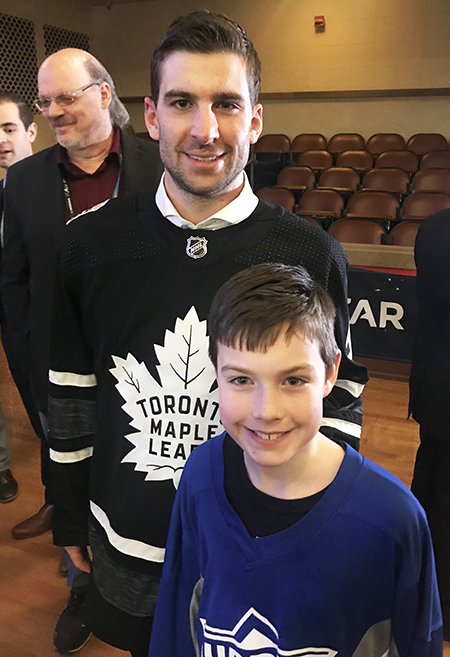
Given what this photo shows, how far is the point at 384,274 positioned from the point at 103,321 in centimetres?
260

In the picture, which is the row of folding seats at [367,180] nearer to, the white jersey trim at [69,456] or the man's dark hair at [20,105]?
the man's dark hair at [20,105]

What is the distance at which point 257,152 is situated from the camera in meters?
7.48

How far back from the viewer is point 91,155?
Answer: 172 centimetres

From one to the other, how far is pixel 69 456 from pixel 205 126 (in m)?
0.73

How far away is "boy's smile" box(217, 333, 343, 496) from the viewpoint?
71 centimetres

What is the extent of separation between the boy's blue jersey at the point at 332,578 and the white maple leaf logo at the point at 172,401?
162mm

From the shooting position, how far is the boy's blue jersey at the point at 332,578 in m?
0.75

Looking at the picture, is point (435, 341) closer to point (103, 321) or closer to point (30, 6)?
point (103, 321)

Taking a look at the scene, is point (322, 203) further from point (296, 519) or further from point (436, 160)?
point (296, 519)

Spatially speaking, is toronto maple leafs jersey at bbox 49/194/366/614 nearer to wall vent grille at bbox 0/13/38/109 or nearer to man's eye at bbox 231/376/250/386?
man's eye at bbox 231/376/250/386

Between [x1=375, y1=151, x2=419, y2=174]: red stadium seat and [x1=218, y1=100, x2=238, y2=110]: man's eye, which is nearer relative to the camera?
[x1=218, y1=100, x2=238, y2=110]: man's eye

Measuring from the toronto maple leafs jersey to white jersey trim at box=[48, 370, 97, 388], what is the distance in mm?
52

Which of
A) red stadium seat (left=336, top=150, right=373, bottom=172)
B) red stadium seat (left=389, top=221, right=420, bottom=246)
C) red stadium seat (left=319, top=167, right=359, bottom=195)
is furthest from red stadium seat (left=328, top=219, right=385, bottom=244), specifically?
red stadium seat (left=336, top=150, right=373, bottom=172)

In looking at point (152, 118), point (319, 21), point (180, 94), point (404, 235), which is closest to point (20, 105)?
point (152, 118)
